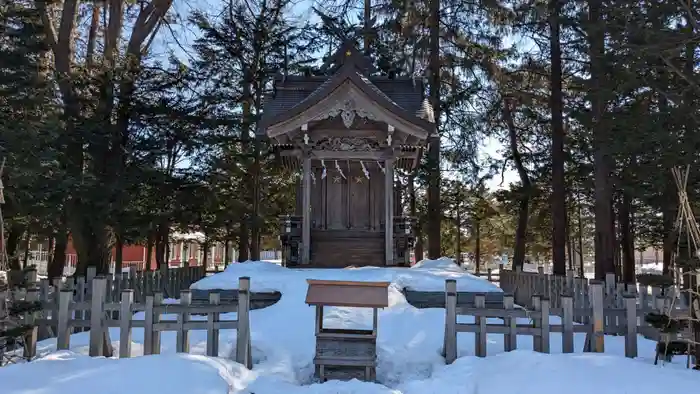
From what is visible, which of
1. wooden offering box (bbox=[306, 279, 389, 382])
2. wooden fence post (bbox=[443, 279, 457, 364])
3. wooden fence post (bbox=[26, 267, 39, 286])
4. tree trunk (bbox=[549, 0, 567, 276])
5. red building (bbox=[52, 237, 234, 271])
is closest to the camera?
wooden offering box (bbox=[306, 279, 389, 382])

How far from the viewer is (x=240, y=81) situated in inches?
883

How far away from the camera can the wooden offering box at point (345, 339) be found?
23.3 ft

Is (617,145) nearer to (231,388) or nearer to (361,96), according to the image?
(361,96)

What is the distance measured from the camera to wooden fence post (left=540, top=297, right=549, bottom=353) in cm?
736

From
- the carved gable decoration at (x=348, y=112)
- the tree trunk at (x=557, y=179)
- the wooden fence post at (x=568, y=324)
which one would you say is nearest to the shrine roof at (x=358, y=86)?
the carved gable decoration at (x=348, y=112)

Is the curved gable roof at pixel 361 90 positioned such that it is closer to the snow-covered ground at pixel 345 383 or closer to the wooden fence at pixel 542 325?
the snow-covered ground at pixel 345 383

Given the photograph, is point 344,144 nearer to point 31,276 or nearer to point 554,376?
point 31,276

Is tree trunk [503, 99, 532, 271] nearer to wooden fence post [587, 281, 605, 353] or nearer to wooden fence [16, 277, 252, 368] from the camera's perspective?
wooden fence post [587, 281, 605, 353]

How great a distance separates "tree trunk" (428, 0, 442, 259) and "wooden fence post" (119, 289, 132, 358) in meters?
14.6

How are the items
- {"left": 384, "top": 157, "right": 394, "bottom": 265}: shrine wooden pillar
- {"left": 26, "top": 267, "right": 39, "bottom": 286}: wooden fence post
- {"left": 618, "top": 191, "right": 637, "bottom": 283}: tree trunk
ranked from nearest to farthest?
{"left": 26, "top": 267, "right": 39, "bottom": 286}: wooden fence post → {"left": 384, "top": 157, "right": 394, "bottom": 265}: shrine wooden pillar → {"left": 618, "top": 191, "right": 637, "bottom": 283}: tree trunk

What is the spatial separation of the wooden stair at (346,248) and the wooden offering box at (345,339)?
723cm

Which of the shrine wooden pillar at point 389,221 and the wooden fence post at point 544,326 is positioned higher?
the shrine wooden pillar at point 389,221

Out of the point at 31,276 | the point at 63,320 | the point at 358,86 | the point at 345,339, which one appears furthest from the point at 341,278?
the point at 31,276

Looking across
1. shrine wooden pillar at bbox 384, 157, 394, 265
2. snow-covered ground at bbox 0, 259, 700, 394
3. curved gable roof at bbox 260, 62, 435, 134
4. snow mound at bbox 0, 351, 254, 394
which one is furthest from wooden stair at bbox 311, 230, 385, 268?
snow mound at bbox 0, 351, 254, 394
